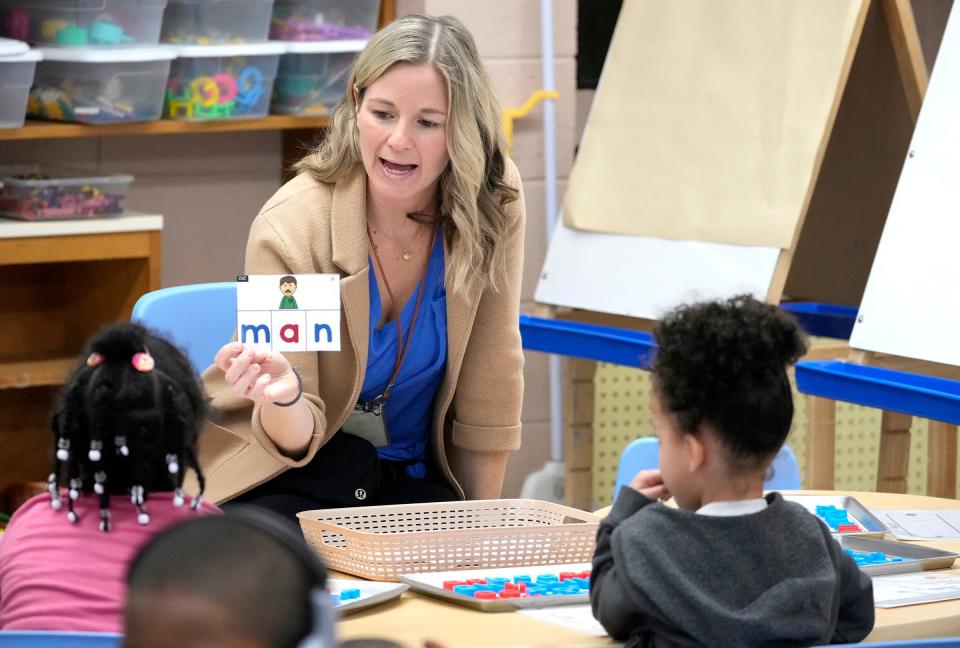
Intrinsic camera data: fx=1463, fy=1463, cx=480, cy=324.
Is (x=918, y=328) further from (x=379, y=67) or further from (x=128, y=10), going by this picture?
(x=128, y=10)

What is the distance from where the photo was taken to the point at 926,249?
2842mm

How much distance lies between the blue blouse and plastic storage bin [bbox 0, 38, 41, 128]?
131 centimetres

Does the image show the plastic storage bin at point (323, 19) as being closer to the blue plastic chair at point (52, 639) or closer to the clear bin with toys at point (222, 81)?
the clear bin with toys at point (222, 81)

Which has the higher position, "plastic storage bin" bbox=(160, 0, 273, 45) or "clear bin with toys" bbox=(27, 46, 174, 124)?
"plastic storage bin" bbox=(160, 0, 273, 45)

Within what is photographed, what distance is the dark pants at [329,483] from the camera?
7.52 ft

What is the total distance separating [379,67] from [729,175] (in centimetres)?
120

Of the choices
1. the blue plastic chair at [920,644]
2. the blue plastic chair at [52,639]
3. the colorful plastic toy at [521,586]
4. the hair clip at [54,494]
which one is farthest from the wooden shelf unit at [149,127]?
the blue plastic chair at [920,644]

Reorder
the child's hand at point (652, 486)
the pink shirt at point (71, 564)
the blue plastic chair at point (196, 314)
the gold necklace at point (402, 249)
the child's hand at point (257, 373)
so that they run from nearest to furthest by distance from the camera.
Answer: the pink shirt at point (71, 564)
the child's hand at point (652, 486)
the child's hand at point (257, 373)
the gold necklace at point (402, 249)
the blue plastic chair at point (196, 314)

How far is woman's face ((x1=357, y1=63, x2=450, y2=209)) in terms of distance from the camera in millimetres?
2332

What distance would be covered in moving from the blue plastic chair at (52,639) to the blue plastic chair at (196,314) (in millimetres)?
1235

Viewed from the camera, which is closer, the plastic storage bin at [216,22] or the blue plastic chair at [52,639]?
the blue plastic chair at [52,639]

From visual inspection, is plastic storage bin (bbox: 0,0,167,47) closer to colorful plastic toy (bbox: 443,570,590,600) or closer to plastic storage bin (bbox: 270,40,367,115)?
plastic storage bin (bbox: 270,40,367,115)

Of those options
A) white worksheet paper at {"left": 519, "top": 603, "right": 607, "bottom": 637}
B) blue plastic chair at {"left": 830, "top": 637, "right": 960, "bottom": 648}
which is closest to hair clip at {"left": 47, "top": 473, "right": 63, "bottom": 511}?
white worksheet paper at {"left": 519, "top": 603, "right": 607, "bottom": 637}

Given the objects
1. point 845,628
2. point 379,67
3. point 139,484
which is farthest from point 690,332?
point 379,67
